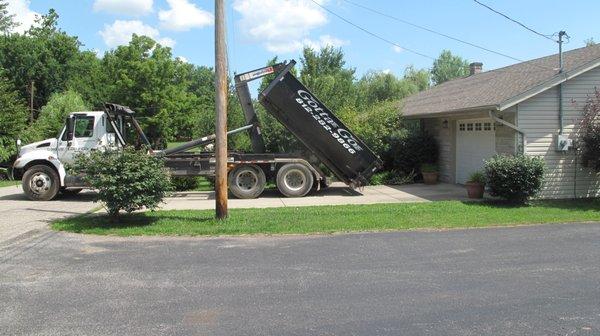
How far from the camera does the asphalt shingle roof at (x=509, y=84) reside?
47.1 ft

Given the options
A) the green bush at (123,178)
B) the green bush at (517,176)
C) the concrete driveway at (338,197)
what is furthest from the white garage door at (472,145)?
the green bush at (123,178)

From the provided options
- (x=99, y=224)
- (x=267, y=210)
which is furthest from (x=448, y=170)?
(x=99, y=224)

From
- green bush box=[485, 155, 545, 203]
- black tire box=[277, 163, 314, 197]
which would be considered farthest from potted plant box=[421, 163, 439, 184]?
green bush box=[485, 155, 545, 203]

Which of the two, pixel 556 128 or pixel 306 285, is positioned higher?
pixel 556 128

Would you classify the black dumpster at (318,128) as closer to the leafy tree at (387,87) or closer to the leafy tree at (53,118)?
the leafy tree at (53,118)

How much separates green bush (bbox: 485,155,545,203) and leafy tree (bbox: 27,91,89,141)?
2123 centimetres

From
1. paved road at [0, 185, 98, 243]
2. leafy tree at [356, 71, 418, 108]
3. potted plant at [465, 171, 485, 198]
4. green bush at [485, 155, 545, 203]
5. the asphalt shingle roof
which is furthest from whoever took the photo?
leafy tree at [356, 71, 418, 108]

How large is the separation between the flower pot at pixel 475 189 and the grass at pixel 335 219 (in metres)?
1.07

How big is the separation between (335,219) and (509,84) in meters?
7.73

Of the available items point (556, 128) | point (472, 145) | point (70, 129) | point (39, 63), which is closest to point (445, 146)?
point (472, 145)

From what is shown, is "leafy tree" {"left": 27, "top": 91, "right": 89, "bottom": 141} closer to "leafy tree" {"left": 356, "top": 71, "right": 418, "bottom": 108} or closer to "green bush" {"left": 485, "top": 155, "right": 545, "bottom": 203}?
"green bush" {"left": 485, "top": 155, "right": 545, "bottom": 203}

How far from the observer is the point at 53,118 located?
3083cm

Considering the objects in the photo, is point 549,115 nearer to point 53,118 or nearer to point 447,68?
point 53,118

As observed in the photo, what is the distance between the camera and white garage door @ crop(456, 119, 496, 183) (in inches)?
640
